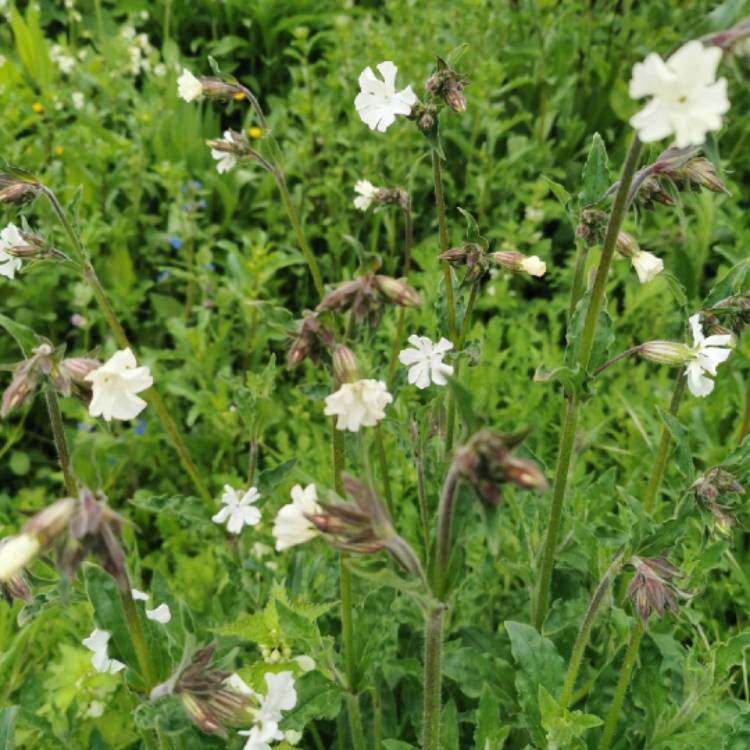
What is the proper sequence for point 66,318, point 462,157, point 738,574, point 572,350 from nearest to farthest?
point 572,350 < point 738,574 < point 66,318 < point 462,157

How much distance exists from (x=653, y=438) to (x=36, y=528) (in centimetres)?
184

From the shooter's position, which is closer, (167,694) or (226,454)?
(167,694)

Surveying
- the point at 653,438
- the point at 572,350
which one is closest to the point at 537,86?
the point at 653,438

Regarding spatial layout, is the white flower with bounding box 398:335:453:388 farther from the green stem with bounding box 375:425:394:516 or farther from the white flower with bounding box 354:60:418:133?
the white flower with bounding box 354:60:418:133

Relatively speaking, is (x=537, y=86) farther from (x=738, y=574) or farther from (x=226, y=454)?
(x=738, y=574)

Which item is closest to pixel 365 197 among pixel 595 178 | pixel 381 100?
pixel 381 100

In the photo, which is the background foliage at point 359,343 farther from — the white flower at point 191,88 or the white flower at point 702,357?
the white flower at point 191,88

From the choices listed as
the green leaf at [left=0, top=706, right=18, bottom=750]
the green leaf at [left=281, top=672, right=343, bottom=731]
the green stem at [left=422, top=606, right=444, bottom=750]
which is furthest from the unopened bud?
the green leaf at [left=0, top=706, right=18, bottom=750]

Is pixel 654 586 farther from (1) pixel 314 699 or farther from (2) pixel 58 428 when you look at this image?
(2) pixel 58 428

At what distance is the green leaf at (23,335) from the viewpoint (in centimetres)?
133

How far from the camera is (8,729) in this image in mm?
1486

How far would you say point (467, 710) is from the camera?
189cm

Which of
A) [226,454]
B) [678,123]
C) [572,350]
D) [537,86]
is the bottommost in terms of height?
[226,454]

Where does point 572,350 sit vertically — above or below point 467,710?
above
